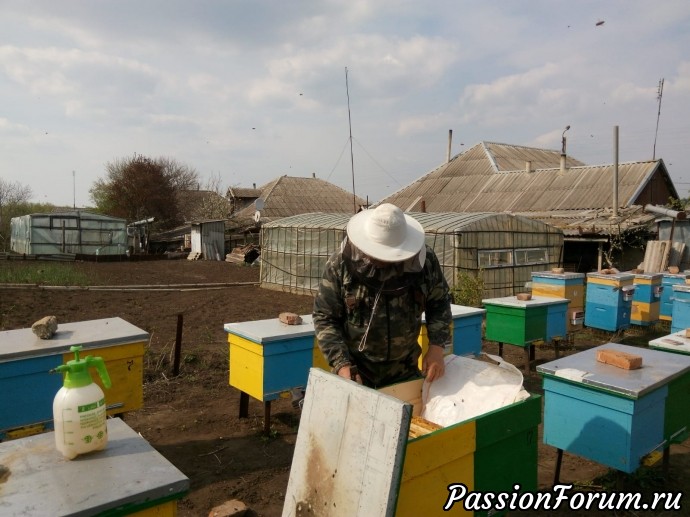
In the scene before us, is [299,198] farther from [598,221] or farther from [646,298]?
[646,298]

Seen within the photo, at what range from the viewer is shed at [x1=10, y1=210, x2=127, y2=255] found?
26.5m

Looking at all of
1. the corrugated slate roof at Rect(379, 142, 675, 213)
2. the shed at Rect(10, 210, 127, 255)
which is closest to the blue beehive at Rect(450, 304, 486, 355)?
the corrugated slate roof at Rect(379, 142, 675, 213)

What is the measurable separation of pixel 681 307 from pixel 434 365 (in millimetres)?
6037

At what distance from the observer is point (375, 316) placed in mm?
2916

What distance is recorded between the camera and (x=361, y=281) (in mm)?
2885

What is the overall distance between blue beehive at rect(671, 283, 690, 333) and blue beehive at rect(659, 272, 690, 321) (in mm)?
2708

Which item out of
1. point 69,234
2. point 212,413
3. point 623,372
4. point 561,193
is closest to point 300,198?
point 69,234

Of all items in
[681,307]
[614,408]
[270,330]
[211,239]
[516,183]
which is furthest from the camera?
[211,239]

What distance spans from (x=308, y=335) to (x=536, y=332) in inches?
145

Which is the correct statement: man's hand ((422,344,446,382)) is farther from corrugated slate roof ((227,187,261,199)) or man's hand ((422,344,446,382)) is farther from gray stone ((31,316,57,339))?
corrugated slate roof ((227,187,261,199))

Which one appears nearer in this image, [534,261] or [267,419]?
[267,419]

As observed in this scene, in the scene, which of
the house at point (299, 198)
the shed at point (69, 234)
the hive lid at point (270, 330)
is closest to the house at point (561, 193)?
the hive lid at point (270, 330)

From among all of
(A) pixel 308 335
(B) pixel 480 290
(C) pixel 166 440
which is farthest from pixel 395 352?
(B) pixel 480 290

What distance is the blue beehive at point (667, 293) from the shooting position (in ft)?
31.1
